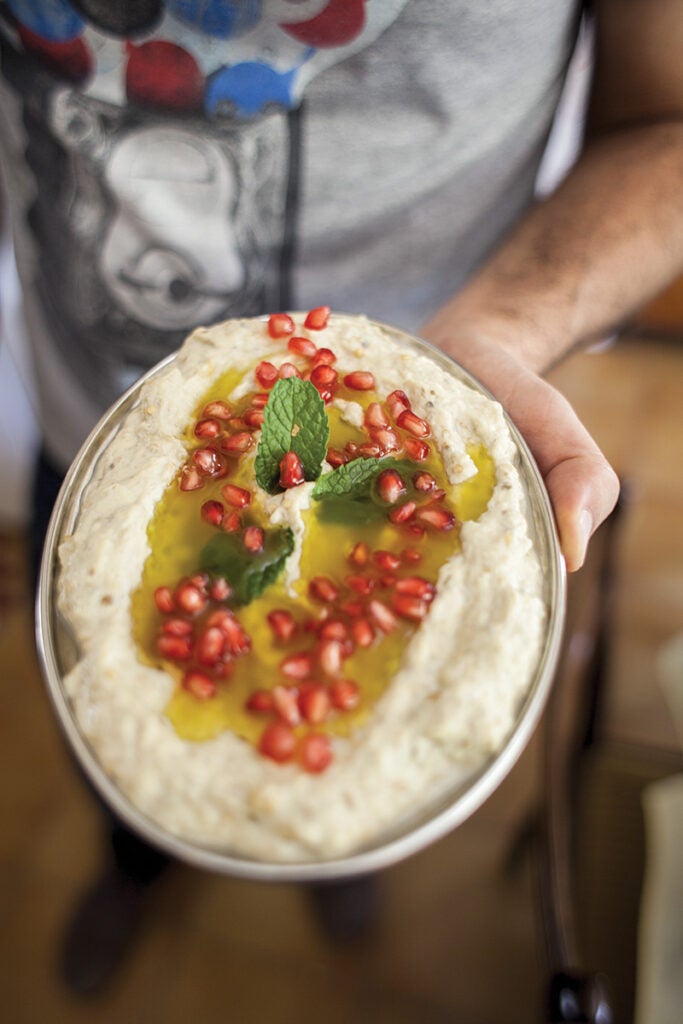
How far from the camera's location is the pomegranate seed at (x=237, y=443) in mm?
1445

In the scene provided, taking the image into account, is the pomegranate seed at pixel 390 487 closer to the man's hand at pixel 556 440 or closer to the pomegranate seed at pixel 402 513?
the pomegranate seed at pixel 402 513

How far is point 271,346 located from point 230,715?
701 mm

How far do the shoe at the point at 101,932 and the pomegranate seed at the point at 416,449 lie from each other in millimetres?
2132

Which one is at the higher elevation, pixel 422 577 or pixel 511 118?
pixel 511 118

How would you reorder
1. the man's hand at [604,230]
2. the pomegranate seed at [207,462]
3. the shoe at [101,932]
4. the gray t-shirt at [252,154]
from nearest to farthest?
the pomegranate seed at [207,462]
the gray t-shirt at [252,154]
the man's hand at [604,230]
the shoe at [101,932]

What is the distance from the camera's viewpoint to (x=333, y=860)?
3.65 ft

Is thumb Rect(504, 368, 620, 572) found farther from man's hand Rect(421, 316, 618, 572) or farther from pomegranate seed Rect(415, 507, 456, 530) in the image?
pomegranate seed Rect(415, 507, 456, 530)

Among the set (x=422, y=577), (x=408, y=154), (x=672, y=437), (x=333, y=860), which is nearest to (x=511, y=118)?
(x=408, y=154)

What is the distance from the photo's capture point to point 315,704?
3.84 feet

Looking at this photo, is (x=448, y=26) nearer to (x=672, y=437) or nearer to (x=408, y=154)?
(x=408, y=154)

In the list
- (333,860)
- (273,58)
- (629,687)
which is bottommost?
(629,687)

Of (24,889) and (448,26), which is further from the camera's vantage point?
(24,889)

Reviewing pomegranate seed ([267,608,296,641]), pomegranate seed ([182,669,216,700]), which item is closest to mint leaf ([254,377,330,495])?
pomegranate seed ([267,608,296,641])

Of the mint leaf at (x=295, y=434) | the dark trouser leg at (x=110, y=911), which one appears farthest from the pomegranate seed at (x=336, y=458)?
the dark trouser leg at (x=110, y=911)
